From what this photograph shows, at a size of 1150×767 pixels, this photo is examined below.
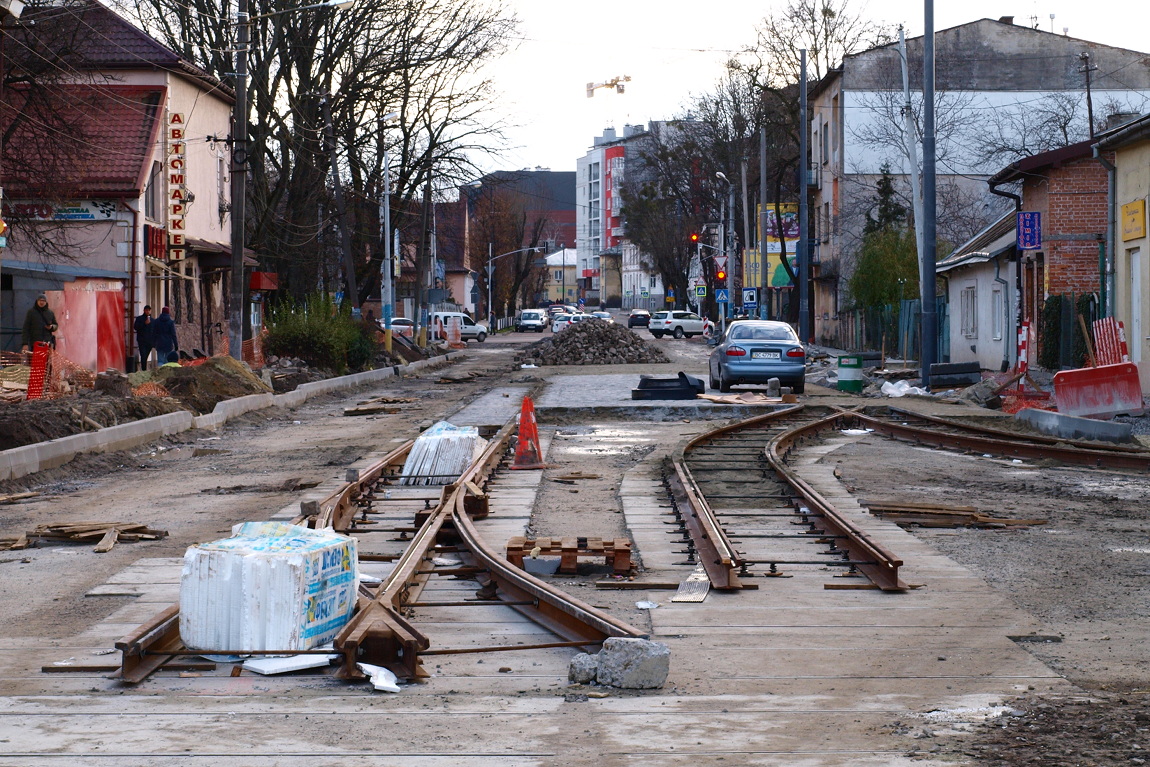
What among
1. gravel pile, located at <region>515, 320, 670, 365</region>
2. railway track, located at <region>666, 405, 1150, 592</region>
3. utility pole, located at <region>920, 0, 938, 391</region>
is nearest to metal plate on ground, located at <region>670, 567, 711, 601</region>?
railway track, located at <region>666, 405, 1150, 592</region>

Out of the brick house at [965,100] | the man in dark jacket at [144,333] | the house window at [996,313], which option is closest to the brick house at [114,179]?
the man in dark jacket at [144,333]

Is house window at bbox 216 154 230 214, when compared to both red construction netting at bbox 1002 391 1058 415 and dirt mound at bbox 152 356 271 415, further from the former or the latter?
red construction netting at bbox 1002 391 1058 415

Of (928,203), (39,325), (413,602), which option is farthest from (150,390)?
(413,602)

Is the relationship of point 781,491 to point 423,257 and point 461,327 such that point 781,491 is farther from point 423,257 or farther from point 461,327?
point 461,327

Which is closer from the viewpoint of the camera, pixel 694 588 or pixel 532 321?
pixel 694 588

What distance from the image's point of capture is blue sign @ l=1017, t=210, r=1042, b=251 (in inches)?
1183

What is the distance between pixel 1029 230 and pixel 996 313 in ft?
23.2

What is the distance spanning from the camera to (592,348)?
5000 cm

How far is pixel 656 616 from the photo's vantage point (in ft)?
24.3

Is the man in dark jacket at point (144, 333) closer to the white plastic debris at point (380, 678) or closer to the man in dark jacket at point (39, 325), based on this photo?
the man in dark jacket at point (39, 325)

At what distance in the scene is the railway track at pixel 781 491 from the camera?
350 inches

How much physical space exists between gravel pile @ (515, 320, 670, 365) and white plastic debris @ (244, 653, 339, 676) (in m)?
42.9

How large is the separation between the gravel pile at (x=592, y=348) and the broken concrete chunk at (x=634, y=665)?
142 feet

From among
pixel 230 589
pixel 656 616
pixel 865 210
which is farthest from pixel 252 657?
pixel 865 210
